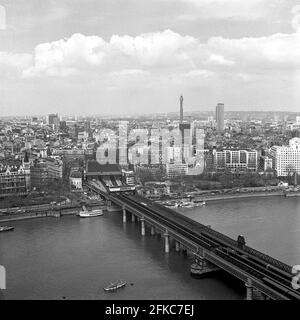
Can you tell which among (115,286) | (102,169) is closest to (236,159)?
(102,169)

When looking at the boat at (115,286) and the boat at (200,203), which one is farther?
the boat at (200,203)

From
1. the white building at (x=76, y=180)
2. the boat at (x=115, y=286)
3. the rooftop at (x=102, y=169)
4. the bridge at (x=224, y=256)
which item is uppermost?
the rooftop at (x=102, y=169)

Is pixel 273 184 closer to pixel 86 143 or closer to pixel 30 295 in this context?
pixel 86 143

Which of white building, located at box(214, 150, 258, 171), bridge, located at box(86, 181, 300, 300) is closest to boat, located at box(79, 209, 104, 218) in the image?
bridge, located at box(86, 181, 300, 300)

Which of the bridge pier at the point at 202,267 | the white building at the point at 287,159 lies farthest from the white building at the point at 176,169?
the bridge pier at the point at 202,267

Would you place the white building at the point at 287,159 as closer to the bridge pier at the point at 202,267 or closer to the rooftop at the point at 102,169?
the rooftop at the point at 102,169

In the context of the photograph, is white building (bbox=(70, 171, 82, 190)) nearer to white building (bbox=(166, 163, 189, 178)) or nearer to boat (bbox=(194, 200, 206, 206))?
white building (bbox=(166, 163, 189, 178))

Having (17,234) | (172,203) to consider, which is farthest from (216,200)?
(17,234)
